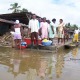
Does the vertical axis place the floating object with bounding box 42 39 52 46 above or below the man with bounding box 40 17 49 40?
below

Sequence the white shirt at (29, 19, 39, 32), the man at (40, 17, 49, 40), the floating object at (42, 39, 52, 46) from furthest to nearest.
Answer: the man at (40, 17, 49, 40) → the floating object at (42, 39, 52, 46) → the white shirt at (29, 19, 39, 32)

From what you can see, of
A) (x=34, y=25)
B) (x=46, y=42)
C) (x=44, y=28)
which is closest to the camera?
(x=34, y=25)

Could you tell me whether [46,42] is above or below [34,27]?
below

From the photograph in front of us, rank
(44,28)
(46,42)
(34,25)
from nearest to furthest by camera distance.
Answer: (34,25), (46,42), (44,28)

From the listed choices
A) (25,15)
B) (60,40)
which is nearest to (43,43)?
(60,40)

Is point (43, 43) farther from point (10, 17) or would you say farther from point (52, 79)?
point (10, 17)

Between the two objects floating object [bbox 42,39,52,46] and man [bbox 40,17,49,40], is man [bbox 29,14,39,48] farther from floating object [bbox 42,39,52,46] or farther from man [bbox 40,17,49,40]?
man [bbox 40,17,49,40]

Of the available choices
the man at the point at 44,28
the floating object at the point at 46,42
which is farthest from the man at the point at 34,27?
the man at the point at 44,28

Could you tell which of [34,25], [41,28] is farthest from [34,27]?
[41,28]

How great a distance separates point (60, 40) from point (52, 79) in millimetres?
10689

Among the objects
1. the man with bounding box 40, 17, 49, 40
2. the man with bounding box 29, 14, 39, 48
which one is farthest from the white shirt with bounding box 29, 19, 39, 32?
the man with bounding box 40, 17, 49, 40

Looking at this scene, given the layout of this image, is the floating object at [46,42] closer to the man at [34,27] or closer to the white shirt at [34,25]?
the man at [34,27]

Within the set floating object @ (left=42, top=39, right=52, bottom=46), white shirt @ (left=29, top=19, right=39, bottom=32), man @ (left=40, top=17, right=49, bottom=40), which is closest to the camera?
white shirt @ (left=29, top=19, right=39, bottom=32)

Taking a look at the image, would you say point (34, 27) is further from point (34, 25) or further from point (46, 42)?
point (46, 42)
